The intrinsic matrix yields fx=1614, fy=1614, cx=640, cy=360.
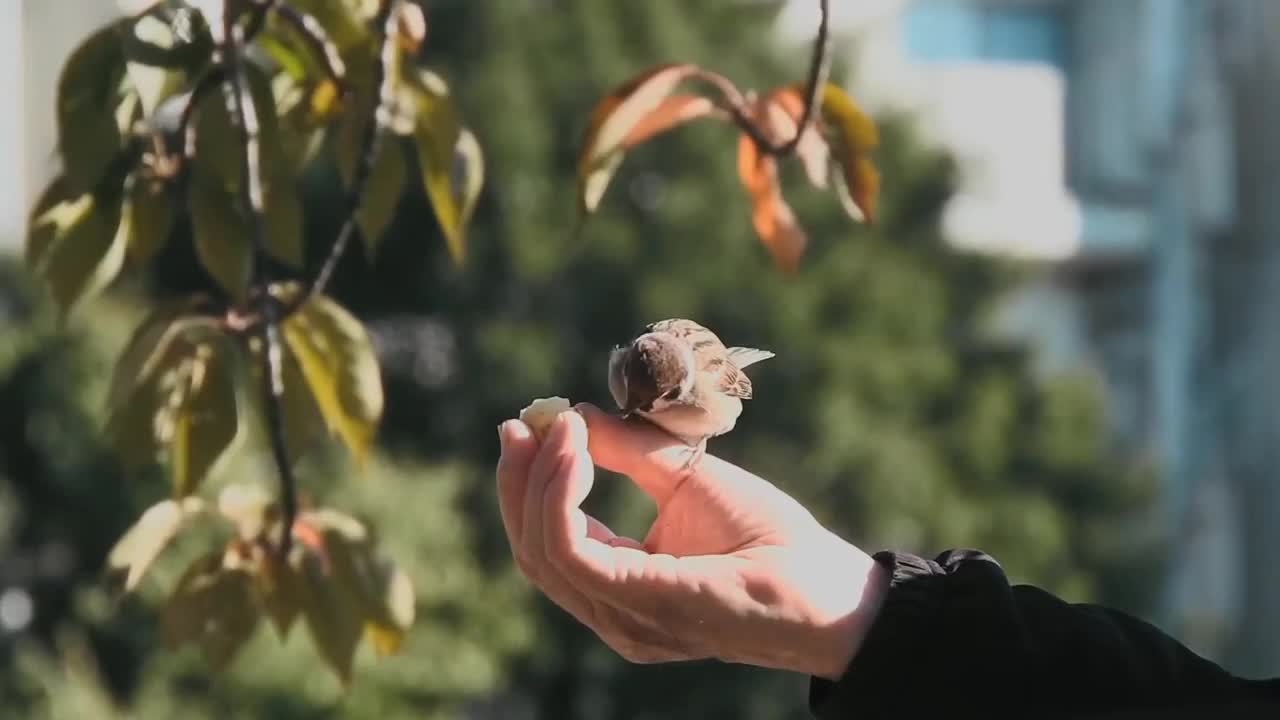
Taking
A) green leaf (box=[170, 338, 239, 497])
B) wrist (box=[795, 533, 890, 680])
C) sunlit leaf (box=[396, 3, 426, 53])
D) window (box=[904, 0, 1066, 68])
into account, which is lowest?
window (box=[904, 0, 1066, 68])

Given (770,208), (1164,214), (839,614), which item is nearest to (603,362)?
(1164,214)

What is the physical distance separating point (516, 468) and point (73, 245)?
0.25 metres

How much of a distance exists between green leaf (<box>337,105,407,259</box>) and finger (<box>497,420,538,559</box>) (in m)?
0.20

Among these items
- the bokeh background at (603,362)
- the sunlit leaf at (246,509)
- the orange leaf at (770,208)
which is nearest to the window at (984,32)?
the bokeh background at (603,362)

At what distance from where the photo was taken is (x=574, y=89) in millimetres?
4035

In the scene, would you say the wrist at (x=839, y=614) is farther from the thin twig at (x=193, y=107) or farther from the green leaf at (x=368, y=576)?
the thin twig at (x=193, y=107)

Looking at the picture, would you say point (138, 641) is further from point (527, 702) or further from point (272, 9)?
point (272, 9)

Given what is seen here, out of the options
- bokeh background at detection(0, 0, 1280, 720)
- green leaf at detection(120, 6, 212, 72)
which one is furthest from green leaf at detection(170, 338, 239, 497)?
bokeh background at detection(0, 0, 1280, 720)

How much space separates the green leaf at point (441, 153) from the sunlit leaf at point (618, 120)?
2.8 inches

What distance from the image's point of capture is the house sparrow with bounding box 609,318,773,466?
0.60 meters

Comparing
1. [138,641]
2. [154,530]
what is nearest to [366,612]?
[154,530]

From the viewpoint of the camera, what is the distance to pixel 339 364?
2.42ft

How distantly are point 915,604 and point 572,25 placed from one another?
3610 mm

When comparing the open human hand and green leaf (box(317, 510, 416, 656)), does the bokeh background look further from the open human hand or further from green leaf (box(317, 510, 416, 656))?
the open human hand
